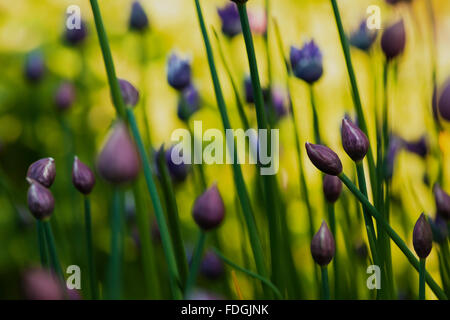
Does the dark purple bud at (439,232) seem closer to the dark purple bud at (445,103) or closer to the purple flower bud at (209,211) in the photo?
the dark purple bud at (445,103)

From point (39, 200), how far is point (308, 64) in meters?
0.36

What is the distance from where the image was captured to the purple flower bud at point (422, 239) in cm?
47

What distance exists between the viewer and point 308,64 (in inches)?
26.0

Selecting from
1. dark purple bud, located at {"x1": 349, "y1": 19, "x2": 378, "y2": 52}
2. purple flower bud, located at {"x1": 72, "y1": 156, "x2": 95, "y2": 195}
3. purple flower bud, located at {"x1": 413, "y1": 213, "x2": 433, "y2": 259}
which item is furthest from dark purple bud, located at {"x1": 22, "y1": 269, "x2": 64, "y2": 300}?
dark purple bud, located at {"x1": 349, "y1": 19, "x2": 378, "y2": 52}

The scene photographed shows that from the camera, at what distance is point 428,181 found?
31.6 inches

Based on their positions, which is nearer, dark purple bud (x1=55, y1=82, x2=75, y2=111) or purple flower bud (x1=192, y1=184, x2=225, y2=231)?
purple flower bud (x1=192, y1=184, x2=225, y2=231)

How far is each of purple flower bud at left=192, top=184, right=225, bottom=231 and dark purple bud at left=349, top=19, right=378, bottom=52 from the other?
47cm

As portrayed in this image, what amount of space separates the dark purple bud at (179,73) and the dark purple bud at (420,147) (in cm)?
38

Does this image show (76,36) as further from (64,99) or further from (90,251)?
(90,251)

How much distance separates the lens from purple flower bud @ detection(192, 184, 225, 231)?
1.36 feet

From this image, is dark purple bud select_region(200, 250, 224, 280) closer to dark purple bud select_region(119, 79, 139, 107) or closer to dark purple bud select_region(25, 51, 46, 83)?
dark purple bud select_region(119, 79, 139, 107)
